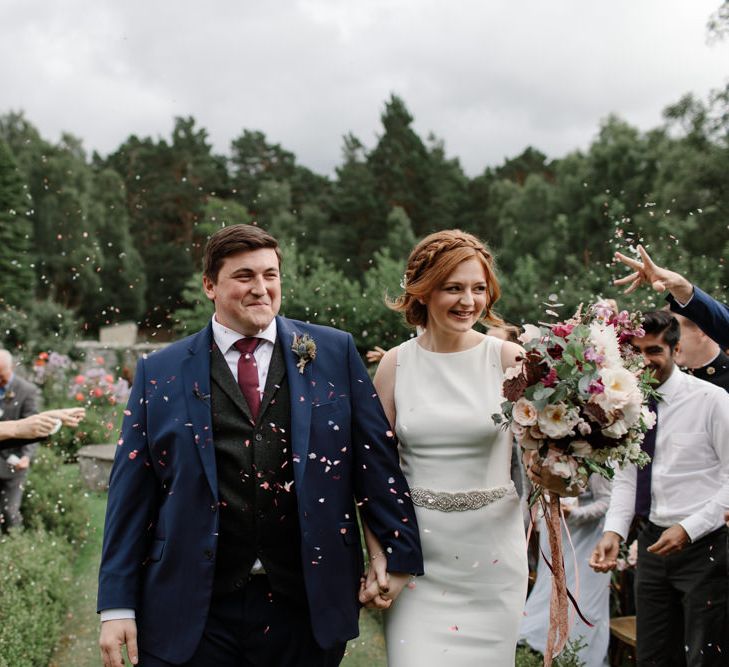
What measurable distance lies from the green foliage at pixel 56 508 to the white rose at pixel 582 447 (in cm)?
721

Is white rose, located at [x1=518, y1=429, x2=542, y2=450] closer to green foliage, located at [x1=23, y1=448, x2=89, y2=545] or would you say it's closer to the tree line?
green foliage, located at [x1=23, y1=448, x2=89, y2=545]

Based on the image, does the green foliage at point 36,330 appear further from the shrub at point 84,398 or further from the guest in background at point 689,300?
the guest in background at point 689,300

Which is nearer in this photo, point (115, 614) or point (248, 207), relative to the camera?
point (115, 614)

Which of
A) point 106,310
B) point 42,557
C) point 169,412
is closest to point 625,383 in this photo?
A: point 169,412

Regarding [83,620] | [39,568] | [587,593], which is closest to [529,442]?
[587,593]

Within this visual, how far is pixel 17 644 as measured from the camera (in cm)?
516

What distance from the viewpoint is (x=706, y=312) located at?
3.75 metres

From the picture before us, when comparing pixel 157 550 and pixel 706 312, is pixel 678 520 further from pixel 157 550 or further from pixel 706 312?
pixel 157 550

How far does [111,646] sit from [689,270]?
53.8 ft

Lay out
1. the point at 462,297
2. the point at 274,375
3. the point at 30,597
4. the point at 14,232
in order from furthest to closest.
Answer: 1. the point at 14,232
2. the point at 30,597
3. the point at 462,297
4. the point at 274,375

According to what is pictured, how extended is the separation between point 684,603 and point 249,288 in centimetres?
270

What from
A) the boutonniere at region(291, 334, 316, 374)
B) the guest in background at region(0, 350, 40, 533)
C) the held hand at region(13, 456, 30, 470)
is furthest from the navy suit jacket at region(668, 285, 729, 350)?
the guest in background at region(0, 350, 40, 533)

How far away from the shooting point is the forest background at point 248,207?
32.8m

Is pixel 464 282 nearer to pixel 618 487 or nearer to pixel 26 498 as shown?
pixel 618 487
